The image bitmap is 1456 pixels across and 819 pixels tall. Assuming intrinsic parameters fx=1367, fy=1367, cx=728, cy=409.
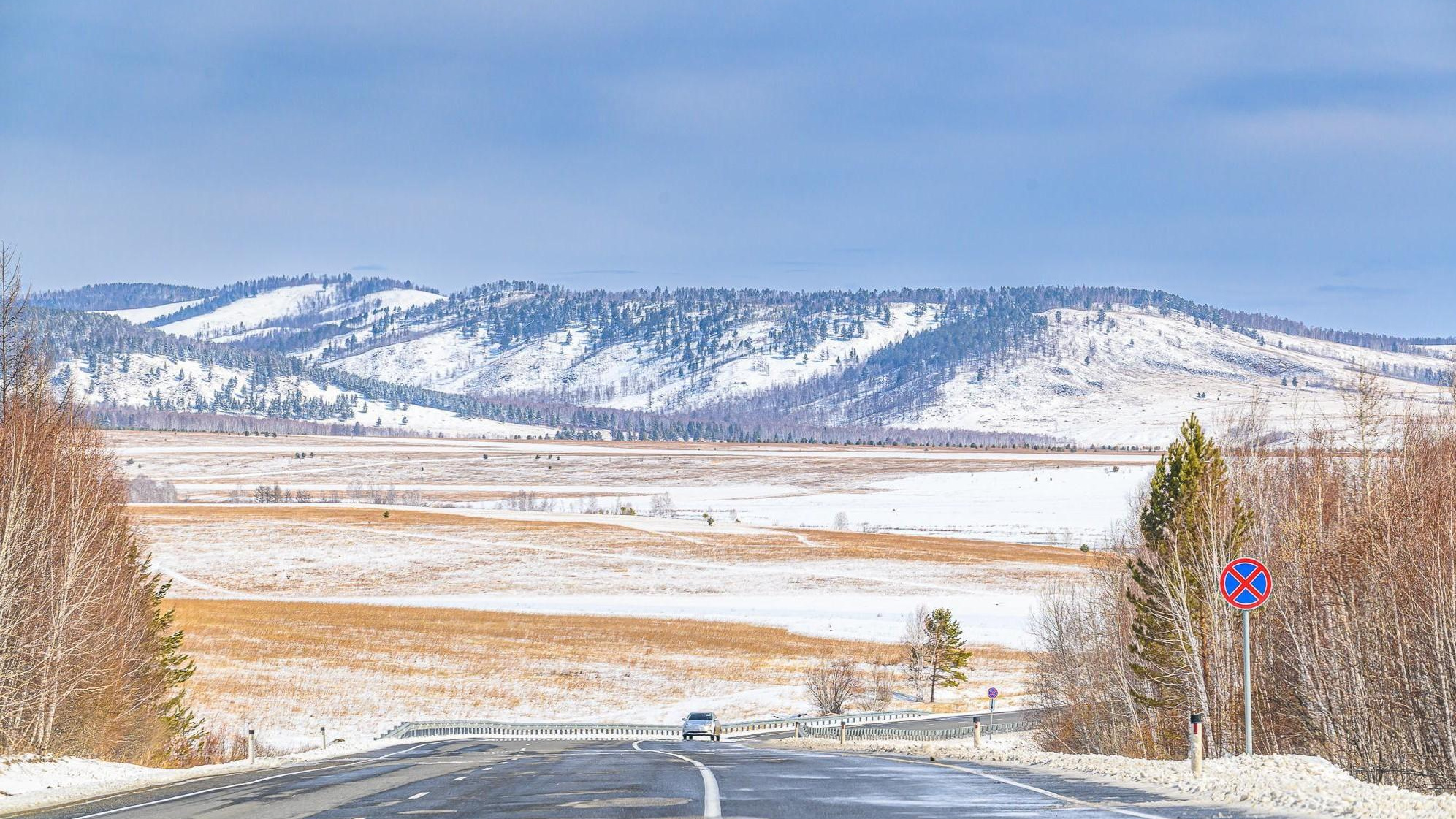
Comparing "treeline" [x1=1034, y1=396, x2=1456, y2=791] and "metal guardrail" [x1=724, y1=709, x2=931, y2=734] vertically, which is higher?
"treeline" [x1=1034, y1=396, x2=1456, y2=791]

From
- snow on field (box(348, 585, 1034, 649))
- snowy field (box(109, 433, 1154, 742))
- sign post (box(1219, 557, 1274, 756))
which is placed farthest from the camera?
snow on field (box(348, 585, 1034, 649))

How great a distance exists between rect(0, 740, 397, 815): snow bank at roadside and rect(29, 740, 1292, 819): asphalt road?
3.41 ft

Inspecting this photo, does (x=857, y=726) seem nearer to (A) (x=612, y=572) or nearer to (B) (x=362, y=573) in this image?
(A) (x=612, y=572)

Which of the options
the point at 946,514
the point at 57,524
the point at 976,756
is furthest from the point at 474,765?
the point at 946,514

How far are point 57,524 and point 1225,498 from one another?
3551 cm

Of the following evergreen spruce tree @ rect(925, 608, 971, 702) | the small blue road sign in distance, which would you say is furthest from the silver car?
the small blue road sign in distance

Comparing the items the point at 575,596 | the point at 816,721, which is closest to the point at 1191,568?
the point at 816,721

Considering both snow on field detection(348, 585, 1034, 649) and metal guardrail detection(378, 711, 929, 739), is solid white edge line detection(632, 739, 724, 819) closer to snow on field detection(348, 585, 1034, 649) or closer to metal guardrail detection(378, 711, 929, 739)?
metal guardrail detection(378, 711, 929, 739)

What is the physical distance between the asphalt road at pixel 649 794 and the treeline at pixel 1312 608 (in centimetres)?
1258

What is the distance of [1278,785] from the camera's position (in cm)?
1955

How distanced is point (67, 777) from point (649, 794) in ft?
46.2

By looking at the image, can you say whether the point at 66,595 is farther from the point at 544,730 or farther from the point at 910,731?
the point at 910,731

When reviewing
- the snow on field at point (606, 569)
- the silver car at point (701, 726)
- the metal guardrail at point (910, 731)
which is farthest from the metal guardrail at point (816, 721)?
the snow on field at point (606, 569)

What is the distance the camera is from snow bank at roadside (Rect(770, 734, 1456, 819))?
672 inches
